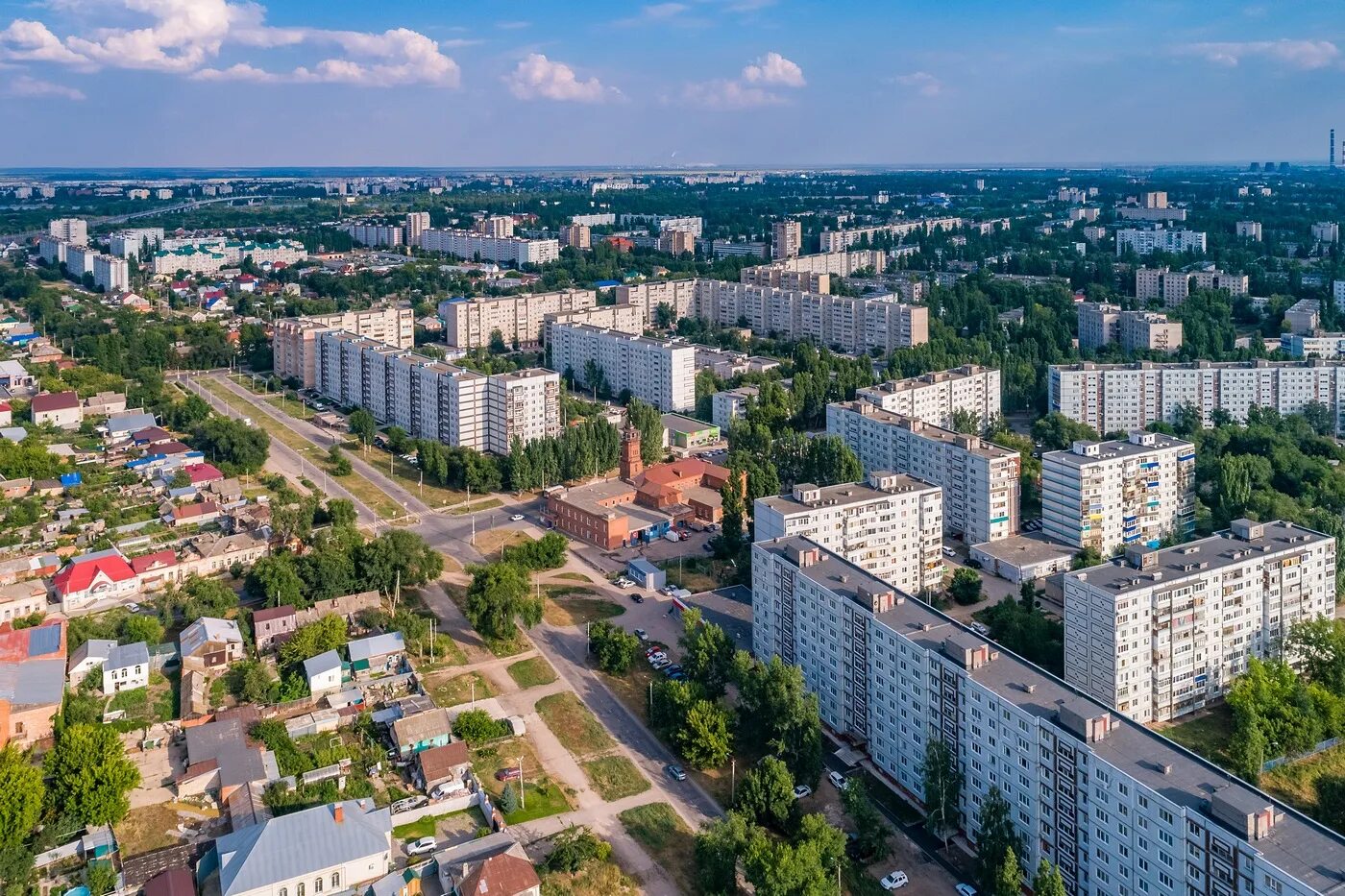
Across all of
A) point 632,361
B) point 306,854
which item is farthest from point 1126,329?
point 306,854

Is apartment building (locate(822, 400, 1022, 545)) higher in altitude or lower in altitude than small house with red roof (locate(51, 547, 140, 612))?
higher

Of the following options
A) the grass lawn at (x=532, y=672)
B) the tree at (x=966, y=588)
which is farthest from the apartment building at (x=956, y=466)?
the grass lawn at (x=532, y=672)

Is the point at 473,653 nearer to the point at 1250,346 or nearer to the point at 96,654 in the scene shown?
the point at 96,654

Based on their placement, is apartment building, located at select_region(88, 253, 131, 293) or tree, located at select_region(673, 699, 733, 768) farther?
apartment building, located at select_region(88, 253, 131, 293)

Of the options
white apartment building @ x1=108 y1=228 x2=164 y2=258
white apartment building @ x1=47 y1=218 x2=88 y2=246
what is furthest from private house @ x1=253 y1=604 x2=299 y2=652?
white apartment building @ x1=47 y1=218 x2=88 y2=246

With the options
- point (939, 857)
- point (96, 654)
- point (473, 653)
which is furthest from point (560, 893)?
point (96, 654)

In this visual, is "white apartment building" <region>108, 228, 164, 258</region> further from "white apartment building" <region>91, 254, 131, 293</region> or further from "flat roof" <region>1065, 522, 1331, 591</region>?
"flat roof" <region>1065, 522, 1331, 591</region>

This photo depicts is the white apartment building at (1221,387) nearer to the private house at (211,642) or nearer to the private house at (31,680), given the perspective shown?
the private house at (211,642)
